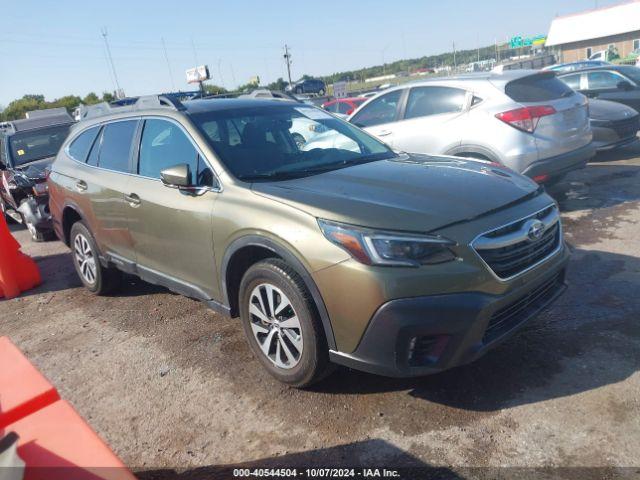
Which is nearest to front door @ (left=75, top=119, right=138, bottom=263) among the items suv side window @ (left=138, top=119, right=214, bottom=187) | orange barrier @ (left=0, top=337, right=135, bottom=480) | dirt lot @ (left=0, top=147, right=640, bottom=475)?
suv side window @ (left=138, top=119, right=214, bottom=187)

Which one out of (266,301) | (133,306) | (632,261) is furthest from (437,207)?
(133,306)

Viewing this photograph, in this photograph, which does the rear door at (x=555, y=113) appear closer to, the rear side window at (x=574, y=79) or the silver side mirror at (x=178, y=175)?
the silver side mirror at (x=178, y=175)

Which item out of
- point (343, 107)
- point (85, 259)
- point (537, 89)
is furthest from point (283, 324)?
point (343, 107)

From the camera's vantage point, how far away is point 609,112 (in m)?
8.64

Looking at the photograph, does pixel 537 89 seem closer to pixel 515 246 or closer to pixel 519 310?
pixel 515 246

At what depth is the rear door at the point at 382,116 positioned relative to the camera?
23.1 ft

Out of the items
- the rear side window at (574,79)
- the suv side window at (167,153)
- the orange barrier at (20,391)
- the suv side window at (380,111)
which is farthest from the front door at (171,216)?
the rear side window at (574,79)

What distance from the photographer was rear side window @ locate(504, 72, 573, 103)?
19.8 feet

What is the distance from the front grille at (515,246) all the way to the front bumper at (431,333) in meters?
0.15

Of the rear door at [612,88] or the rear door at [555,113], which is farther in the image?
the rear door at [612,88]

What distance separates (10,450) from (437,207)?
2214 millimetres

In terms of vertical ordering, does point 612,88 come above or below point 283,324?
above

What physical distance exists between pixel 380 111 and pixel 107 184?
13.8 ft

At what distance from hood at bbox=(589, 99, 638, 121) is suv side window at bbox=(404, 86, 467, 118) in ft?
11.7
